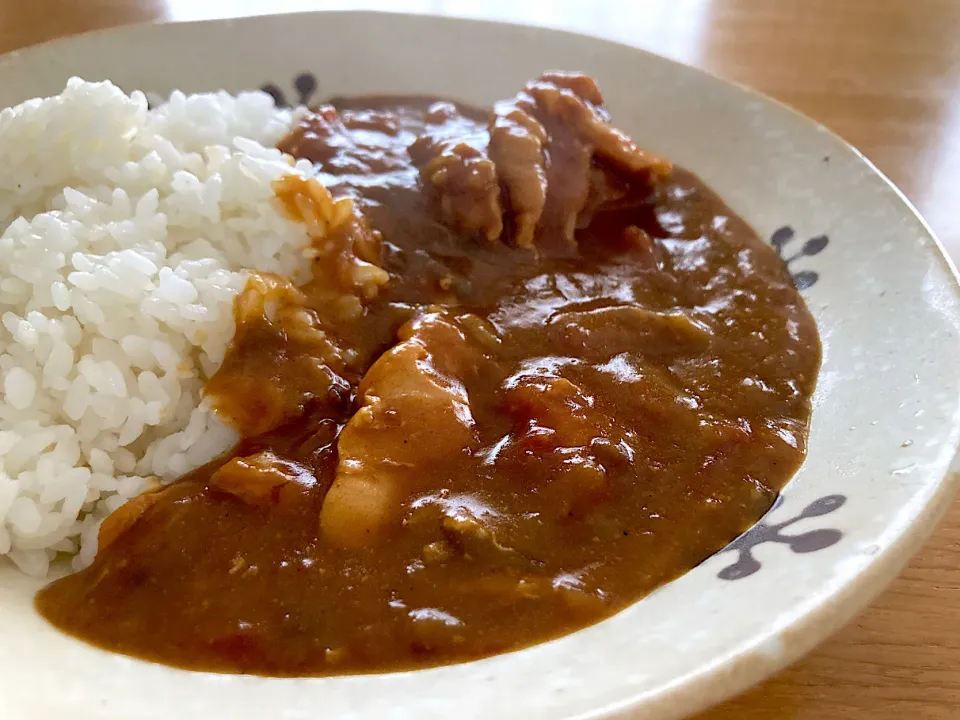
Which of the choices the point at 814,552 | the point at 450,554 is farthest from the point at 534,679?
the point at 814,552

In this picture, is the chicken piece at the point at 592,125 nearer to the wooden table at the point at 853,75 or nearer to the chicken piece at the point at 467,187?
the chicken piece at the point at 467,187

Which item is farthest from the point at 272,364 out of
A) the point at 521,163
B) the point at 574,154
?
the point at 574,154

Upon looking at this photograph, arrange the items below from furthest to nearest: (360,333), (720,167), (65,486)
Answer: (720,167) < (360,333) < (65,486)

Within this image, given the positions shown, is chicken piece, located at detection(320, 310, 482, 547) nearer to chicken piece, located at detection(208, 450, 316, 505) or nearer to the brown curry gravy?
the brown curry gravy

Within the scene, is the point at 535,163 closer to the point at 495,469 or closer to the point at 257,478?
the point at 495,469

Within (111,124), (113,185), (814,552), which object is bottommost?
(814,552)

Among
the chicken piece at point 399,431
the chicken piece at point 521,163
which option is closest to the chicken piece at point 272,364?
the chicken piece at point 399,431

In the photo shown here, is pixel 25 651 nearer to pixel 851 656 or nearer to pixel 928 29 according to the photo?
pixel 851 656
